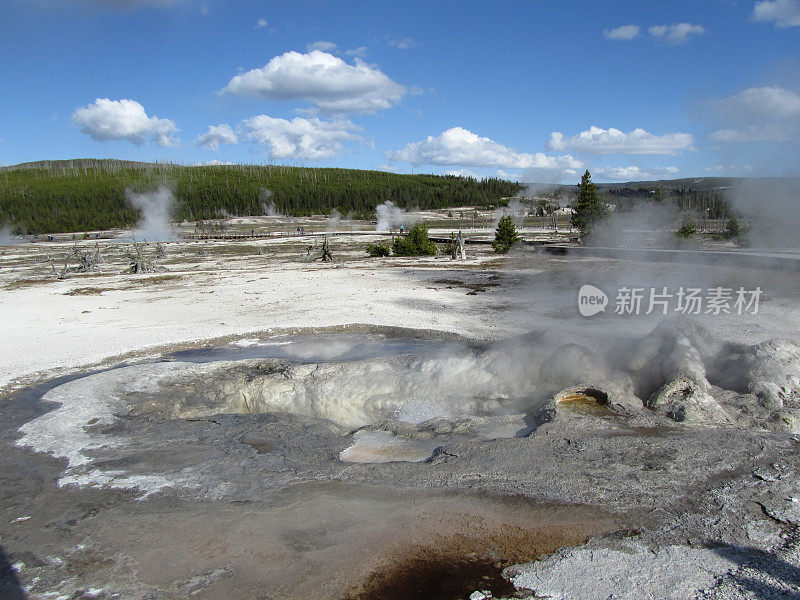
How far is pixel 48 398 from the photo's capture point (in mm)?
6734

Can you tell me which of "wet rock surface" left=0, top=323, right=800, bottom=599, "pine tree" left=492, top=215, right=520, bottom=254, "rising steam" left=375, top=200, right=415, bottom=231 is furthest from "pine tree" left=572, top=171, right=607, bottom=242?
"rising steam" left=375, top=200, right=415, bottom=231

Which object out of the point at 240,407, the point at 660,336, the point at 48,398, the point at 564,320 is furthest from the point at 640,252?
the point at 48,398

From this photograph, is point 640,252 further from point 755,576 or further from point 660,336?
point 755,576

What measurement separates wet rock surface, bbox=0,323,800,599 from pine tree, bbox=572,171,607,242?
2349 cm

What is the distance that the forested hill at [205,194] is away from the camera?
7150cm

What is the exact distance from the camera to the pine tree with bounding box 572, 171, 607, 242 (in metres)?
28.7

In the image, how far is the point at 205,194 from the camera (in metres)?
82.6

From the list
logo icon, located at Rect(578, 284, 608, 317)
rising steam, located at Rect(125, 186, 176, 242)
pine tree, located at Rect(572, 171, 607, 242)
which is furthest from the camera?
rising steam, located at Rect(125, 186, 176, 242)

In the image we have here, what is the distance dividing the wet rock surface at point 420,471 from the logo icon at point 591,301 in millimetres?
5004

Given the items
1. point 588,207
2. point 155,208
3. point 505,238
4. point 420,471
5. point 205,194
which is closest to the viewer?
point 420,471

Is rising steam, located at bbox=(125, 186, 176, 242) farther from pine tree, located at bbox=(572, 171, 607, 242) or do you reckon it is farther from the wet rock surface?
the wet rock surface

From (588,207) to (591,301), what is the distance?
727 inches

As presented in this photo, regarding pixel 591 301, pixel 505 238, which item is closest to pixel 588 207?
pixel 505 238

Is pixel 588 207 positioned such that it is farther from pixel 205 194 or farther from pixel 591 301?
pixel 205 194
